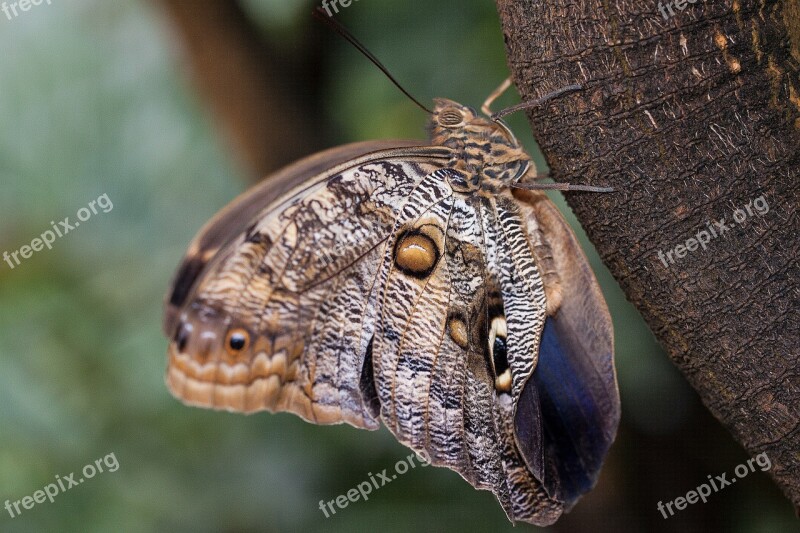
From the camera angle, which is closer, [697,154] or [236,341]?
[697,154]


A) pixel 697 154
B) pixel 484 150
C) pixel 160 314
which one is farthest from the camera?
pixel 160 314

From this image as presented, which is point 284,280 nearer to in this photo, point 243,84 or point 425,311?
point 425,311

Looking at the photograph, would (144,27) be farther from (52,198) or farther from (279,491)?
(279,491)

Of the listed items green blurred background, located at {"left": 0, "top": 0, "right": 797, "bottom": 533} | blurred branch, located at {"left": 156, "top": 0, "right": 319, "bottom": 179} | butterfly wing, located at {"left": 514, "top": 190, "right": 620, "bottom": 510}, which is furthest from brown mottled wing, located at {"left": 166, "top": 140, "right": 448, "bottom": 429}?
blurred branch, located at {"left": 156, "top": 0, "right": 319, "bottom": 179}

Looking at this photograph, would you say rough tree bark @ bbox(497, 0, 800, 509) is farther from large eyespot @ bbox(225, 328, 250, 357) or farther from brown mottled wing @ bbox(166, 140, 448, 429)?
large eyespot @ bbox(225, 328, 250, 357)

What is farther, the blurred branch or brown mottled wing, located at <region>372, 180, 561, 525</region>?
the blurred branch

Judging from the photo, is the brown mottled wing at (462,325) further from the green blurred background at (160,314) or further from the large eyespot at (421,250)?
the green blurred background at (160,314)

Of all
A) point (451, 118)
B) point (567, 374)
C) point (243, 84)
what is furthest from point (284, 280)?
point (243, 84)

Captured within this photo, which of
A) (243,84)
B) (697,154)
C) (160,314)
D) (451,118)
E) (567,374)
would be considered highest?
(243,84)
